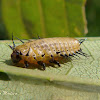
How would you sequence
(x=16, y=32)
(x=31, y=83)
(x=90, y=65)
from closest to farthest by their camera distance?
(x=31, y=83)
(x=90, y=65)
(x=16, y=32)

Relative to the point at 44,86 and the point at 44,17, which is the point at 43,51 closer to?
the point at 44,86

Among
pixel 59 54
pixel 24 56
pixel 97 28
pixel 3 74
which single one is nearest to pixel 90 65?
pixel 59 54

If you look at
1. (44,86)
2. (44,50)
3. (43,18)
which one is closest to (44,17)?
(43,18)

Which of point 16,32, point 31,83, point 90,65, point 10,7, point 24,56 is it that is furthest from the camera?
point 16,32

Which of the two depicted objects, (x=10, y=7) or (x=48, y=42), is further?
(x=10, y=7)

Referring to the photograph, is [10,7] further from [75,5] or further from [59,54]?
[59,54]
